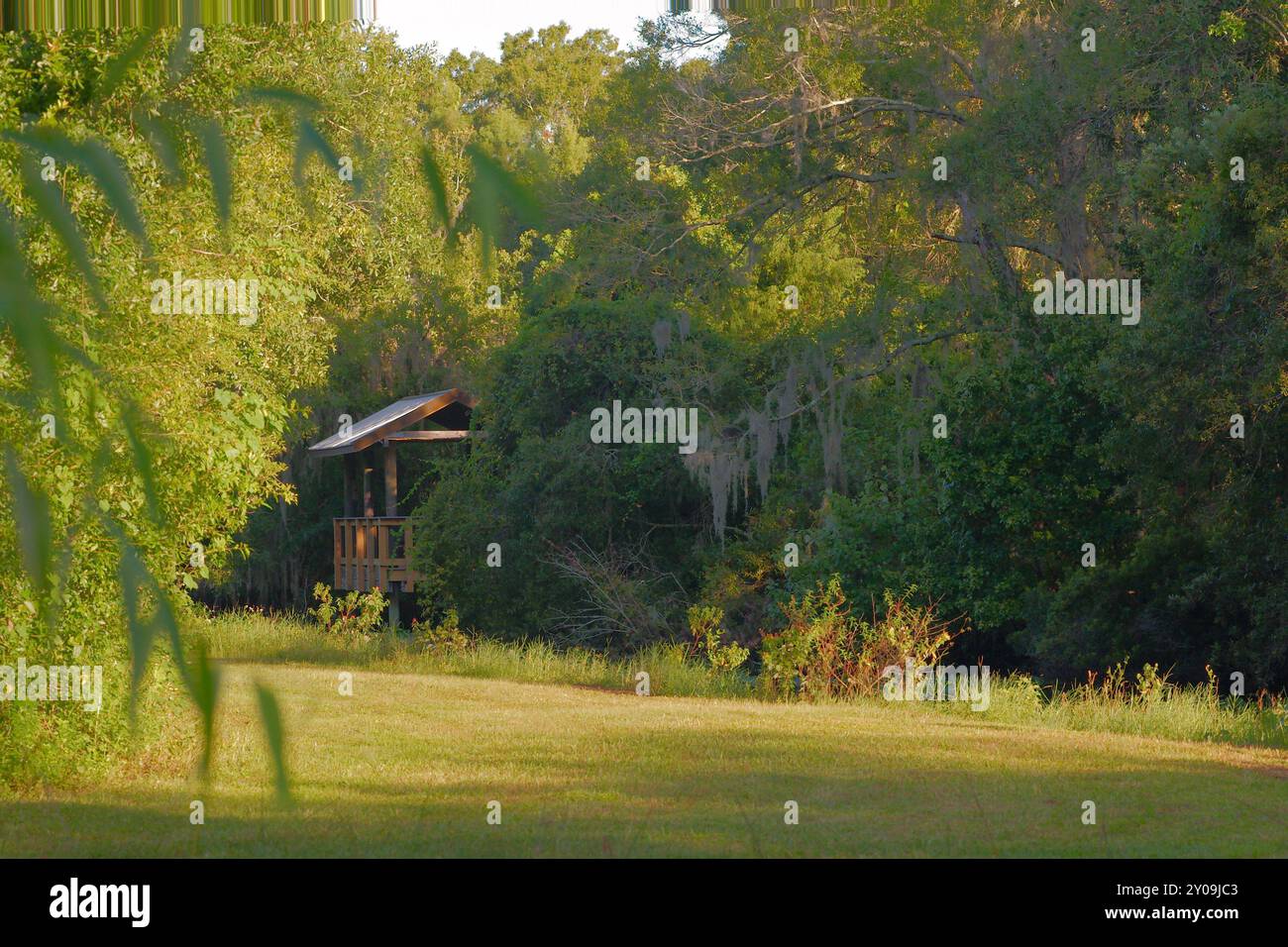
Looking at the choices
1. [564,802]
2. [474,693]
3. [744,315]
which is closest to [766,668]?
[474,693]

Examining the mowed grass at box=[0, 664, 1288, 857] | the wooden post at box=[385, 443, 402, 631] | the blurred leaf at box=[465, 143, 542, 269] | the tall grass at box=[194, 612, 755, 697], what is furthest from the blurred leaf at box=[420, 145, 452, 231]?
the wooden post at box=[385, 443, 402, 631]

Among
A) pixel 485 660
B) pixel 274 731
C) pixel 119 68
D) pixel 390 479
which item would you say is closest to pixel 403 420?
pixel 390 479

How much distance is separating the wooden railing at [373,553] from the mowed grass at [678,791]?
15720mm

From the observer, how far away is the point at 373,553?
104 ft

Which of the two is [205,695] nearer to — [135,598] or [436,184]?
[135,598]

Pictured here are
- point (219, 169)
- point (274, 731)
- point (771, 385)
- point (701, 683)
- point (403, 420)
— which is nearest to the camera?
point (274, 731)

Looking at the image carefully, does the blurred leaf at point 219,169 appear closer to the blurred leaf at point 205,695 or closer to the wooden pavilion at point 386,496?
the blurred leaf at point 205,695

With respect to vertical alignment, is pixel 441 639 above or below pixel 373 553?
below

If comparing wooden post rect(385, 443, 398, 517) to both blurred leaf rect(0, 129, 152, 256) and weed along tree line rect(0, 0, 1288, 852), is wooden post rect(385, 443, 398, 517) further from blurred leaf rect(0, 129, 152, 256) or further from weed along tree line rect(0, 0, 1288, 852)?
blurred leaf rect(0, 129, 152, 256)

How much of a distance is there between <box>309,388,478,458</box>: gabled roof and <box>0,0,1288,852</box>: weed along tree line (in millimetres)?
132

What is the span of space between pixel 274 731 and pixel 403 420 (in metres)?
30.7

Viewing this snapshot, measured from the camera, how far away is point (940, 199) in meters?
25.1

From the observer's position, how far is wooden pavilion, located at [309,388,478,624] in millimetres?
30672

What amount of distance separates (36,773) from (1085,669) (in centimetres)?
1417
